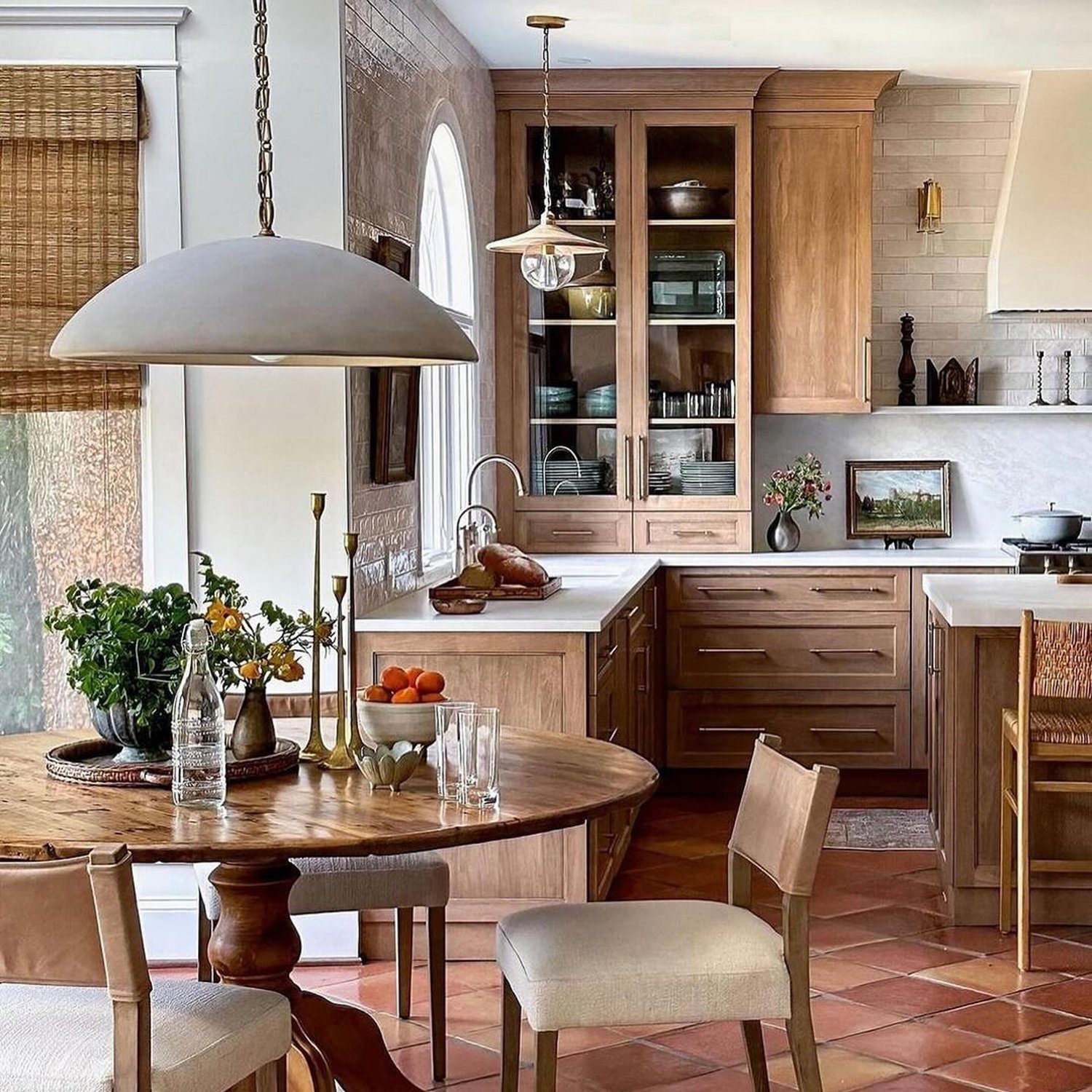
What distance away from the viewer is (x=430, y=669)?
4309mm

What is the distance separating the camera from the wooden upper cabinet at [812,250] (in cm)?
642

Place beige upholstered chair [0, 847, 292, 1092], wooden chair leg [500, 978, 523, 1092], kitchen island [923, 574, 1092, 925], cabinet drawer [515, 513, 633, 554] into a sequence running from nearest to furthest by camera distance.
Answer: beige upholstered chair [0, 847, 292, 1092] < wooden chair leg [500, 978, 523, 1092] < kitchen island [923, 574, 1092, 925] < cabinet drawer [515, 513, 633, 554]

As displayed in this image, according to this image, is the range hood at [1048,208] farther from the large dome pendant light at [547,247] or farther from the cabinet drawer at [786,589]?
the large dome pendant light at [547,247]

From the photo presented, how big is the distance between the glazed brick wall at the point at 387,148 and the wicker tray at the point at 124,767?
1.33 metres

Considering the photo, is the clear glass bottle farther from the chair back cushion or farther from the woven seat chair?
→ the woven seat chair

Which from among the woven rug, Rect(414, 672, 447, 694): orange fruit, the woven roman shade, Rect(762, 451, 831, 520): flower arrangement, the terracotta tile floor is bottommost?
→ the woven rug

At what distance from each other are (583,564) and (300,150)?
238 centimetres

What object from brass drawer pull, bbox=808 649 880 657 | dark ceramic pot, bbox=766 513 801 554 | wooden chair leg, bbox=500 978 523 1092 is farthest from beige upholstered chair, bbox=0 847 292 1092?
dark ceramic pot, bbox=766 513 801 554

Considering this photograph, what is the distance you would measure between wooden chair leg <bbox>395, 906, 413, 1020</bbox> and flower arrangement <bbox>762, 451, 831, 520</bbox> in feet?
10.7

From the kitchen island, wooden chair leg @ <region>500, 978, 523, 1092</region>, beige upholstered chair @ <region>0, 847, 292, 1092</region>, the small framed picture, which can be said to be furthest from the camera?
the small framed picture

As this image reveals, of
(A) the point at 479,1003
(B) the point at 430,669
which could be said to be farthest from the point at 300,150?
(A) the point at 479,1003

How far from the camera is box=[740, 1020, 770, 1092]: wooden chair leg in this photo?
116 inches

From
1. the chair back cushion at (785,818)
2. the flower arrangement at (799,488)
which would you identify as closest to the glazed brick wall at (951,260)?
the flower arrangement at (799,488)

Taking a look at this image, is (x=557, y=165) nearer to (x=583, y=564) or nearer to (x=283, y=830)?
(x=583, y=564)
